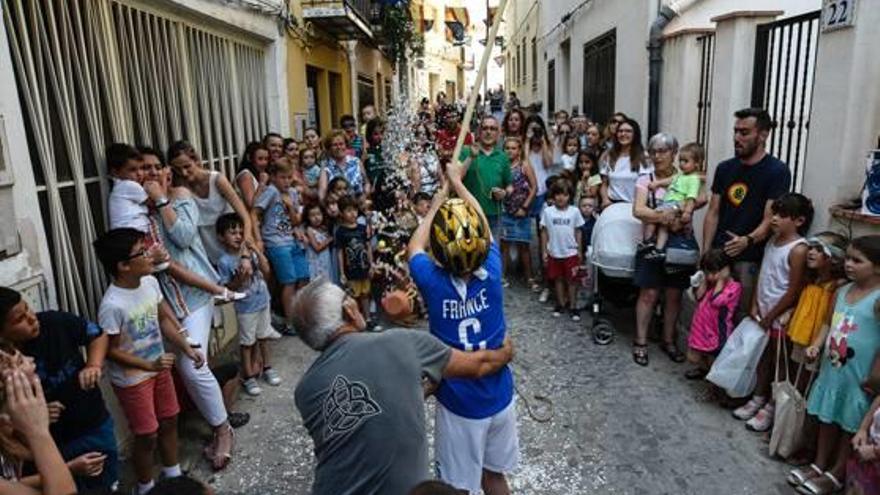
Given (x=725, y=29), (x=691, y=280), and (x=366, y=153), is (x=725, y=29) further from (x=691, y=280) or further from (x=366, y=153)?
(x=366, y=153)

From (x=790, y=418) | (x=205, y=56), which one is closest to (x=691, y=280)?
(x=790, y=418)

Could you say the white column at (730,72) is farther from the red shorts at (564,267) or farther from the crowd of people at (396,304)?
the red shorts at (564,267)

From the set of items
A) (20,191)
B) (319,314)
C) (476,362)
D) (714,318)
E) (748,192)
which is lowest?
(714,318)

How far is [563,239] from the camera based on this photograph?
227 inches

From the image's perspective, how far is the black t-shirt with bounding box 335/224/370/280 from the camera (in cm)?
541

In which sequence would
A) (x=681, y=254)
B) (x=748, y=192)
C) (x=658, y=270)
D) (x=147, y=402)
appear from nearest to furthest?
(x=147, y=402) < (x=748, y=192) < (x=681, y=254) < (x=658, y=270)

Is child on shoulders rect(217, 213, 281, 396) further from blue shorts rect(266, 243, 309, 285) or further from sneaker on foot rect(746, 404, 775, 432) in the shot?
sneaker on foot rect(746, 404, 775, 432)

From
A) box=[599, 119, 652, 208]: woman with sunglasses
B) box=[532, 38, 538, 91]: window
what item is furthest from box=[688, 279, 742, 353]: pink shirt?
box=[532, 38, 538, 91]: window

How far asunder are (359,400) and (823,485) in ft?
8.77

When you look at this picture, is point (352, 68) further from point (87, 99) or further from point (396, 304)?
point (396, 304)

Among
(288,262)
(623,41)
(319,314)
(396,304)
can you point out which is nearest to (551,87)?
(623,41)

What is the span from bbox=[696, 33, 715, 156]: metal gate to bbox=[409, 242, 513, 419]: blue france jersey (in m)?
4.57

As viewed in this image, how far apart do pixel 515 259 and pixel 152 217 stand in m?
4.32

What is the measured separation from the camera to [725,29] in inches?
212
